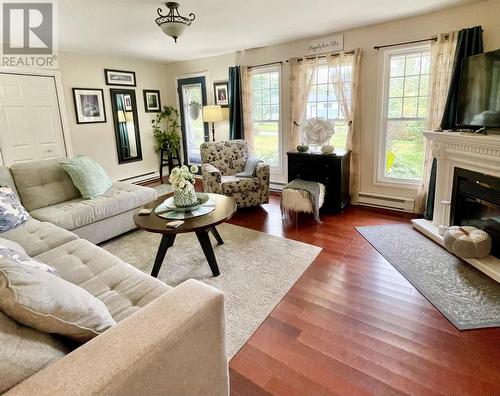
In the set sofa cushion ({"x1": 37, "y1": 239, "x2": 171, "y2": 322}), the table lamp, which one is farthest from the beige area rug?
the table lamp

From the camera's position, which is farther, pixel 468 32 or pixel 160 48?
pixel 160 48

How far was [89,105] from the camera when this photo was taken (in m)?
4.85

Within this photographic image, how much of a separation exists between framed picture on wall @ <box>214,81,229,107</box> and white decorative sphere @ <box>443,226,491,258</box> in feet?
13.1

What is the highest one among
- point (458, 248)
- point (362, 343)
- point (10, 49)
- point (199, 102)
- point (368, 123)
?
point (10, 49)

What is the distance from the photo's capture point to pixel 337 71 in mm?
3879

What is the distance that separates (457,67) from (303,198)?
2.08 metres

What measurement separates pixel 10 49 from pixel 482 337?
18.9 feet

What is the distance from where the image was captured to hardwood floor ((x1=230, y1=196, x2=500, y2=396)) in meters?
1.46

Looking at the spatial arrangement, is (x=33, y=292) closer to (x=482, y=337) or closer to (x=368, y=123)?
(x=482, y=337)

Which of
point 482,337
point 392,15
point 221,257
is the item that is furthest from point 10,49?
point 482,337

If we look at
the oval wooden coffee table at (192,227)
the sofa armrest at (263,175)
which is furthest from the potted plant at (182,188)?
the sofa armrest at (263,175)

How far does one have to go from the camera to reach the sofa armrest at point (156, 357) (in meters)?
0.77

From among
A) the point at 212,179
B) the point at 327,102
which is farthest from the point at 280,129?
the point at 212,179

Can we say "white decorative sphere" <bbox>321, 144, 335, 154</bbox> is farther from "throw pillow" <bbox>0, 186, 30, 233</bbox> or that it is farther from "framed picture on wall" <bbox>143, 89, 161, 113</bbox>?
"framed picture on wall" <bbox>143, 89, 161, 113</bbox>
